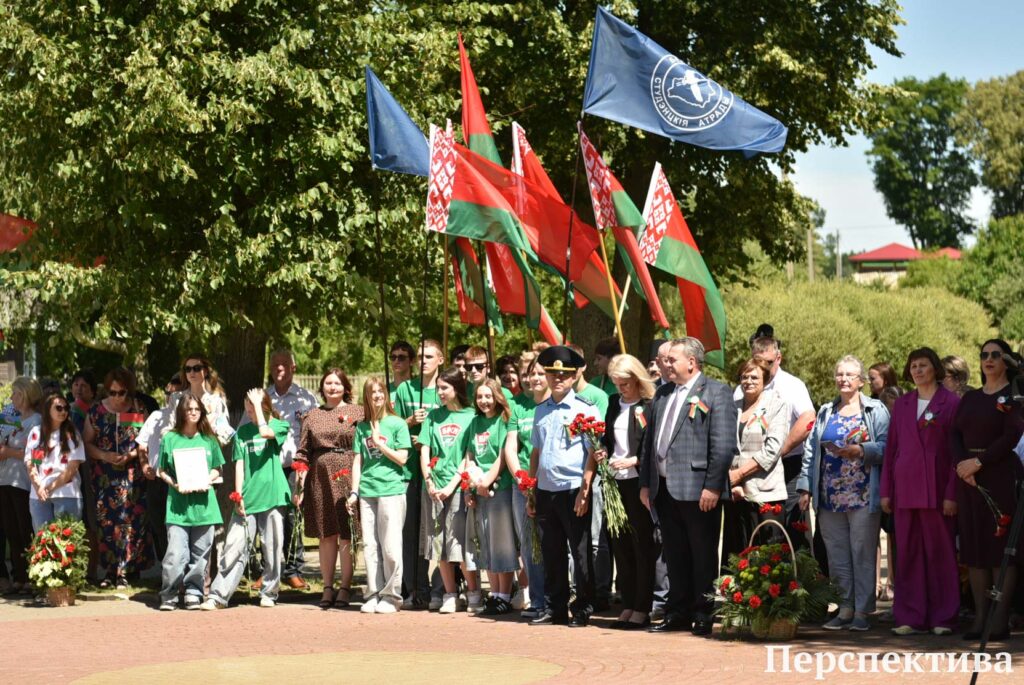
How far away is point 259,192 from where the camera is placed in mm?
15234

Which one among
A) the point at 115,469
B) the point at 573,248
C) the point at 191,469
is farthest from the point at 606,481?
the point at 115,469

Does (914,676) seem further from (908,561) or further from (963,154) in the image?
(963,154)

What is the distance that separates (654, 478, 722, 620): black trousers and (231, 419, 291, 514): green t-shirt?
3817 millimetres

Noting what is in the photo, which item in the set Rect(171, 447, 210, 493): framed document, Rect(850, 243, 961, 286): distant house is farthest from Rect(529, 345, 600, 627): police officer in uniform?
Rect(850, 243, 961, 286): distant house

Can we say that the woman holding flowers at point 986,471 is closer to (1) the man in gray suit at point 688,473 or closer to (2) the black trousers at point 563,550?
(1) the man in gray suit at point 688,473

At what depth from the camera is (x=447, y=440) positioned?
12.3 m

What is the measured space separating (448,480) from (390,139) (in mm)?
3240

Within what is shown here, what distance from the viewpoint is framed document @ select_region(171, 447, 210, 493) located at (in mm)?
A: 12789

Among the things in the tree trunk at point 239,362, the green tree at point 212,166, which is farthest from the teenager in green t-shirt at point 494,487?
the tree trunk at point 239,362

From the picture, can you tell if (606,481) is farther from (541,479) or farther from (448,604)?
(448,604)

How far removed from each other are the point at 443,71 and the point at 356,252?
10.5ft

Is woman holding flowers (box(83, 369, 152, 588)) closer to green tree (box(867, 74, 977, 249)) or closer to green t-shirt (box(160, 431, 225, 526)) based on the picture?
green t-shirt (box(160, 431, 225, 526))

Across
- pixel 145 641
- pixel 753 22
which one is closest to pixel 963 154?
pixel 753 22

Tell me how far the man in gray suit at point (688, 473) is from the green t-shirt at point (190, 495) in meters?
4.17
